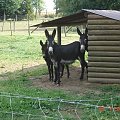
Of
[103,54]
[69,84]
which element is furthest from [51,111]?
[103,54]

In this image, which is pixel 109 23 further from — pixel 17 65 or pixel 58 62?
pixel 17 65

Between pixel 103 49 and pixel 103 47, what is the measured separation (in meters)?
0.06

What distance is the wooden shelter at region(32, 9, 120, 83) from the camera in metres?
10.5

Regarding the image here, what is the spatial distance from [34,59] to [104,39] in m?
7.20

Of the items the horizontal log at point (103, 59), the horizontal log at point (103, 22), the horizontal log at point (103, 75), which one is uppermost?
the horizontal log at point (103, 22)

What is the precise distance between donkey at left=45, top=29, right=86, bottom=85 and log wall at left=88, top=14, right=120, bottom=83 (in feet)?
2.17

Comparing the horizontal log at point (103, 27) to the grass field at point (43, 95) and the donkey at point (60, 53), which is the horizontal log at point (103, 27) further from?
the grass field at point (43, 95)

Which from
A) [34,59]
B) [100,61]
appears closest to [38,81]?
[100,61]

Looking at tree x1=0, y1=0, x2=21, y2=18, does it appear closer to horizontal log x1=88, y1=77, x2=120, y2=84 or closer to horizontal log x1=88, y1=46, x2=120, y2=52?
horizontal log x1=88, y1=46, x2=120, y2=52

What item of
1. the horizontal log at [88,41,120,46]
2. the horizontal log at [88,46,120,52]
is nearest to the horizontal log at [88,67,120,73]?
the horizontal log at [88,46,120,52]

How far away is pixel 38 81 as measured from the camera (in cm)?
1130

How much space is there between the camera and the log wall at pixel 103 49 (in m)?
10.5

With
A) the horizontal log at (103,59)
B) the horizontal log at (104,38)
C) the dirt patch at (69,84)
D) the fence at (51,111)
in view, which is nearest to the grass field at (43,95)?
the fence at (51,111)

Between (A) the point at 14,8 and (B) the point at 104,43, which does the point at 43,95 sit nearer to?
(B) the point at 104,43
